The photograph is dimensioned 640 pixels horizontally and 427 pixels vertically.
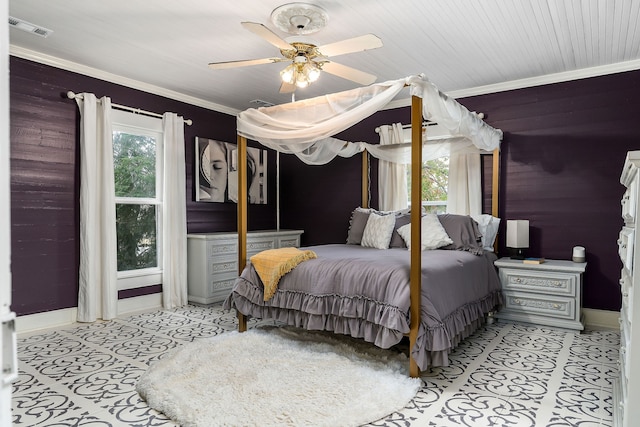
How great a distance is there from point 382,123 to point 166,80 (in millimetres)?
2632

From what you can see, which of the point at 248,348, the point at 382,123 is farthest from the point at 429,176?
the point at 248,348

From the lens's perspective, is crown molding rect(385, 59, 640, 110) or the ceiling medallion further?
crown molding rect(385, 59, 640, 110)

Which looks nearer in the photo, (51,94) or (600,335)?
(600,335)

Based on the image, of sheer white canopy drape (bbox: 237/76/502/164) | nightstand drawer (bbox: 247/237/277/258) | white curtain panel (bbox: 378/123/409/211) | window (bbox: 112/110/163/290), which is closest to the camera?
sheer white canopy drape (bbox: 237/76/502/164)

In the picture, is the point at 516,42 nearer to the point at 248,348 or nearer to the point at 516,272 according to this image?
the point at 516,272

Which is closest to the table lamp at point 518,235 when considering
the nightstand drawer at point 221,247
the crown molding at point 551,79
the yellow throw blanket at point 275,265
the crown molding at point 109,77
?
the crown molding at point 551,79

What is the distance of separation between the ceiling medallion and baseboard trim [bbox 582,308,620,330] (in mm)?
3609

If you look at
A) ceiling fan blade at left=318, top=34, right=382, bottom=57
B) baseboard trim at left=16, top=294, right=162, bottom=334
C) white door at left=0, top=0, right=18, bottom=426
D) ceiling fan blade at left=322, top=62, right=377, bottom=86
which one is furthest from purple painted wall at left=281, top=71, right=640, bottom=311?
white door at left=0, top=0, right=18, bottom=426

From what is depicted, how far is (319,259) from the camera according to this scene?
3.29 m

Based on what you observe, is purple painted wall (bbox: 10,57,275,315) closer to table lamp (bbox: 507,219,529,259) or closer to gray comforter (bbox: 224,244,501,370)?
gray comforter (bbox: 224,244,501,370)

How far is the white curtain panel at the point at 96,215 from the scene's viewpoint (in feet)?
13.0

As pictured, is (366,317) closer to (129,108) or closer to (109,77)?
(129,108)

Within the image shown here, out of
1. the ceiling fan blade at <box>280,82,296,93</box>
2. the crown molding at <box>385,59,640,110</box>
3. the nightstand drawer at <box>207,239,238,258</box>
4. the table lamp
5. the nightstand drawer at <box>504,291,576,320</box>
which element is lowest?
the nightstand drawer at <box>504,291,576,320</box>

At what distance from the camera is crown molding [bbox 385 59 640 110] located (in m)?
3.75
